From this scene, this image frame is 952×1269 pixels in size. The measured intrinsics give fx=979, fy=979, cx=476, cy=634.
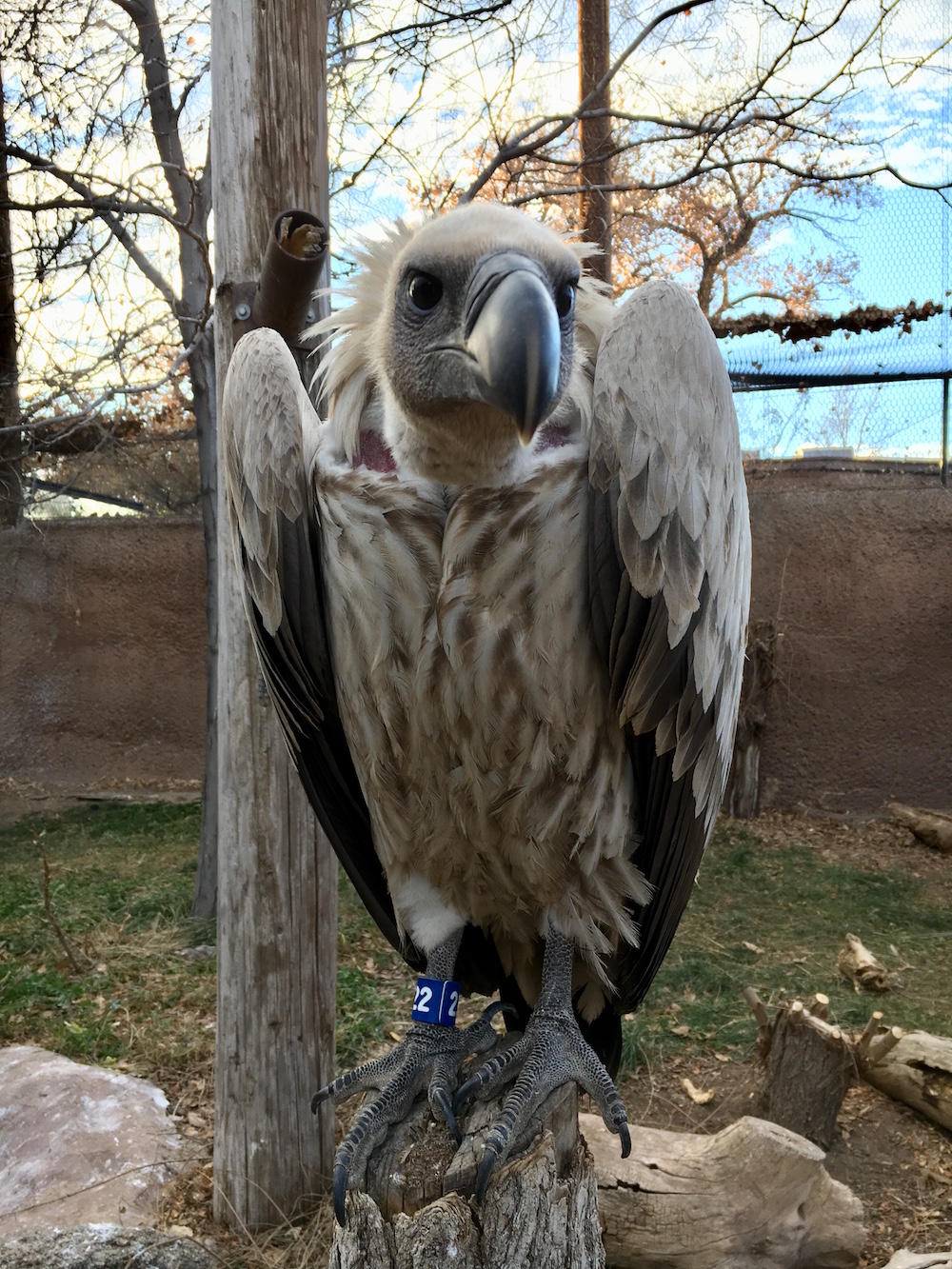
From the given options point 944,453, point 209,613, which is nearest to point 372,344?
point 209,613

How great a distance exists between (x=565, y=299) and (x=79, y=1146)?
3.58 metres

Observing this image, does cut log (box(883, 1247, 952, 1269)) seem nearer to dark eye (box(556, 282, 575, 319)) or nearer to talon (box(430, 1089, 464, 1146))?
talon (box(430, 1089, 464, 1146))

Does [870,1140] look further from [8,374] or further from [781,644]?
[8,374]

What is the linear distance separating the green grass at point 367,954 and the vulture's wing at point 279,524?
288cm

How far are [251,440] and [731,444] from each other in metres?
0.91

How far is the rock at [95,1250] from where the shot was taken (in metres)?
2.65

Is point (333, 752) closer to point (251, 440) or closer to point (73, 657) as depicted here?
point (251, 440)

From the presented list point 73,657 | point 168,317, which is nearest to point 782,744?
point 168,317

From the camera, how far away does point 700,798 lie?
1973 mm

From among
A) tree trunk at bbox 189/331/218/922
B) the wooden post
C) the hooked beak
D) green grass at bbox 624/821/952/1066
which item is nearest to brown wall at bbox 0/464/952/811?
green grass at bbox 624/821/952/1066

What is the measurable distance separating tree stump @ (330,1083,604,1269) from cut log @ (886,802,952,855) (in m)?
6.13

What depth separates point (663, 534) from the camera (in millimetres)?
1654

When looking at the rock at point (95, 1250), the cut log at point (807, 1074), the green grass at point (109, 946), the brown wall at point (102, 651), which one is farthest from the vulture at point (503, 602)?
the brown wall at point (102, 651)

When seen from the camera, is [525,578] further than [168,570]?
No
